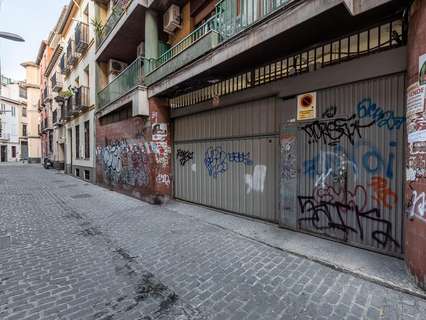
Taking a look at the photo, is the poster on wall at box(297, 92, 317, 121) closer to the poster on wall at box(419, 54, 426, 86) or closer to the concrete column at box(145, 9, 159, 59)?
the poster on wall at box(419, 54, 426, 86)

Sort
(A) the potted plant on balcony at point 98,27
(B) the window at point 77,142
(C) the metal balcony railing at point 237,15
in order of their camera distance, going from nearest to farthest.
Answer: (C) the metal balcony railing at point 237,15 < (A) the potted plant on balcony at point 98,27 < (B) the window at point 77,142

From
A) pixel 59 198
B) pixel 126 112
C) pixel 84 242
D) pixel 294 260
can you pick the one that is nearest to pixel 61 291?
pixel 84 242

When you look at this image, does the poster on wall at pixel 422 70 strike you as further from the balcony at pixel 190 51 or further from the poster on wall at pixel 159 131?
the poster on wall at pixel 159 131

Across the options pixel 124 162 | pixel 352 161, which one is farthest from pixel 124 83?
pixel 352 161

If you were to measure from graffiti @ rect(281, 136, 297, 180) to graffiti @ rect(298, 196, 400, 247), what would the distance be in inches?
20.5

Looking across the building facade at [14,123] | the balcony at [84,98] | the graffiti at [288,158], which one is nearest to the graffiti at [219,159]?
the graffiti at [288,158]

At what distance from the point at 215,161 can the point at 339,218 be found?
3.40m

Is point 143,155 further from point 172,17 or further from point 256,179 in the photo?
point 172,17

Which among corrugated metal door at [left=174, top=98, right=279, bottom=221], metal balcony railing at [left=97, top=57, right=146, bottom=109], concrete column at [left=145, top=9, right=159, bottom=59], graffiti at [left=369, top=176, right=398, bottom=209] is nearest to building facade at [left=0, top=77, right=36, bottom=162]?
metal balcony railing at [left=97, top=57, right=146, bottom=109]

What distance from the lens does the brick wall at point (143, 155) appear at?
A: 7.64 m

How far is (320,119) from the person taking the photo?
4.30 metres

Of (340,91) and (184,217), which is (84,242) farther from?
(340,91)

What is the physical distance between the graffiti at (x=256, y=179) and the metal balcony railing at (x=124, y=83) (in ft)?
16.7

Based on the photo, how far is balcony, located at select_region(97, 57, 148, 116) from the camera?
7.74 m
